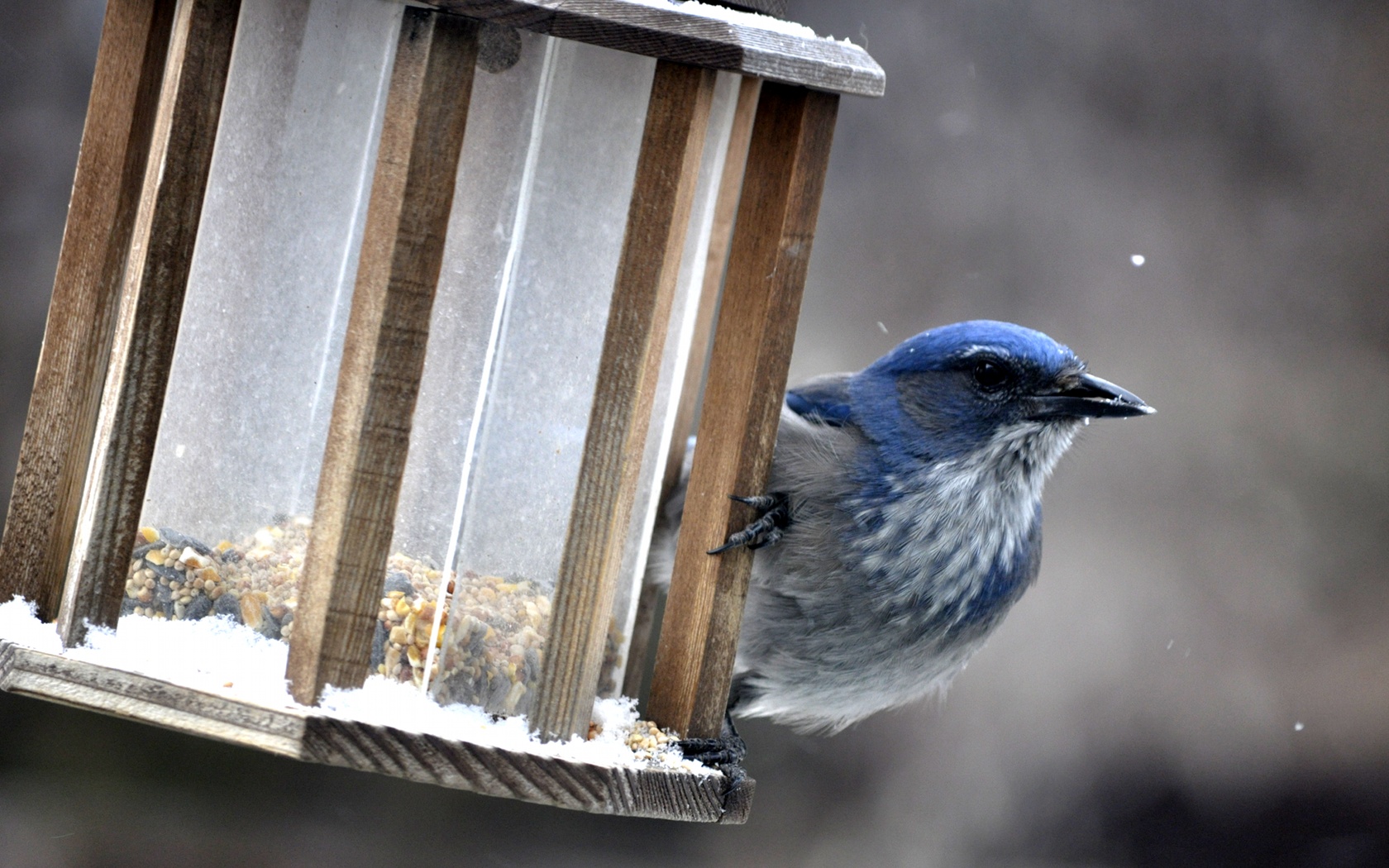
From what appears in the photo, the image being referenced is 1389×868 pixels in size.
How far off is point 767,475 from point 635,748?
2.11ft

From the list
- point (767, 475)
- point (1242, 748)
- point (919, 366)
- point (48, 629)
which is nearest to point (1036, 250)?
point (1242, 748)

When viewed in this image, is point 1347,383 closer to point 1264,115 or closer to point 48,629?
point 1264,115

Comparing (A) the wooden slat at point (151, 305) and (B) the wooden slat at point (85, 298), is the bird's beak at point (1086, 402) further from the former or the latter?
(B) the wooden slat at point (85, 298)

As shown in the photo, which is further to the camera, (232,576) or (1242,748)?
(1242,748)

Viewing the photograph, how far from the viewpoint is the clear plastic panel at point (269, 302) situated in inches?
120

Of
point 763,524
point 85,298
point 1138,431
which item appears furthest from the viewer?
point 1138,431

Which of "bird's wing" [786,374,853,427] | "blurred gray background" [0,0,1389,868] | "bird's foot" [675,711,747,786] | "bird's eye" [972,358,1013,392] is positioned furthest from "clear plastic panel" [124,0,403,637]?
"blurred gray background" [0,0,1389,868]

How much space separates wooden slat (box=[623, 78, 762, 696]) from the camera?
3701mm

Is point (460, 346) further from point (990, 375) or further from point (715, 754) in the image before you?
point (990, 375)

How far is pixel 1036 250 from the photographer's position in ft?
22.6

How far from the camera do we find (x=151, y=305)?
2.81m

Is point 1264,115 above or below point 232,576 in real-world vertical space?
above

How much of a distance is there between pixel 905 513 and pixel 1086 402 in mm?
544

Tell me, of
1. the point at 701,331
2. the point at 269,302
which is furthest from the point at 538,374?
the point at 701,331
